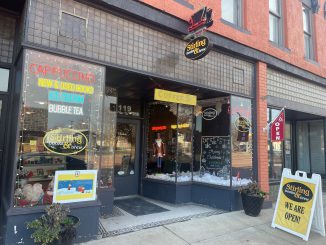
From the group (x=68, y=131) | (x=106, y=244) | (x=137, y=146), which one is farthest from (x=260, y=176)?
(x=68, y=131)

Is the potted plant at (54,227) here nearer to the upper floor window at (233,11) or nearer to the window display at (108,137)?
the window display at (108,137)

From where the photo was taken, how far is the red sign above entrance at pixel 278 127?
7.50 metres

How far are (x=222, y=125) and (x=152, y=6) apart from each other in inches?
143

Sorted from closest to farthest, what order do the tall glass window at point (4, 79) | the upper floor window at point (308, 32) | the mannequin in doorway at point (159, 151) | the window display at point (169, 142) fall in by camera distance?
the tall glass window at point (4, 79), the window display at point (169, 142), the mannequin in doorway at point (159, 151), the upper floor window at point (308, 32)

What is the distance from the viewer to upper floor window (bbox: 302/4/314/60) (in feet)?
33.8

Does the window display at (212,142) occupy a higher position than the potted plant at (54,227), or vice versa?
the window display at (212,142)

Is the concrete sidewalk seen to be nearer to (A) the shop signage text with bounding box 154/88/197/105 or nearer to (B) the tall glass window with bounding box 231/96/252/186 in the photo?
(B) the tall glass window with bounding box 231/96/252/186

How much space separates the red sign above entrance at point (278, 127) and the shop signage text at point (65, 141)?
5355mm

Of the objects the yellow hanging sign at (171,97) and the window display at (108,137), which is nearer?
the yellow hanging sign at (171,97)

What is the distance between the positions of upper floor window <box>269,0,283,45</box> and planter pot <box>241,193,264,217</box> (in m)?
5.29

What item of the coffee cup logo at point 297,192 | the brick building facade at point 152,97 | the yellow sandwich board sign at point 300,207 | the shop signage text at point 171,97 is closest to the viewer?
the brick building facade at point 152,97

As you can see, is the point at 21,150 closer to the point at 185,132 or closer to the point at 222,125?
the point at 185,132

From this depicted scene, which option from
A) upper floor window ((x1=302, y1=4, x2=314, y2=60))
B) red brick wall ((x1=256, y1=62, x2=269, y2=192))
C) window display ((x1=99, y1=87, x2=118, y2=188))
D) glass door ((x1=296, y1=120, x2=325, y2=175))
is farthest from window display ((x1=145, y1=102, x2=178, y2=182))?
glass door ((x1=296, y1=120, x2=325, y2=175))

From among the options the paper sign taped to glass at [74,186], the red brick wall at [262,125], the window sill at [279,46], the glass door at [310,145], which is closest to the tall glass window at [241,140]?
the red brick wall at [262,125]
